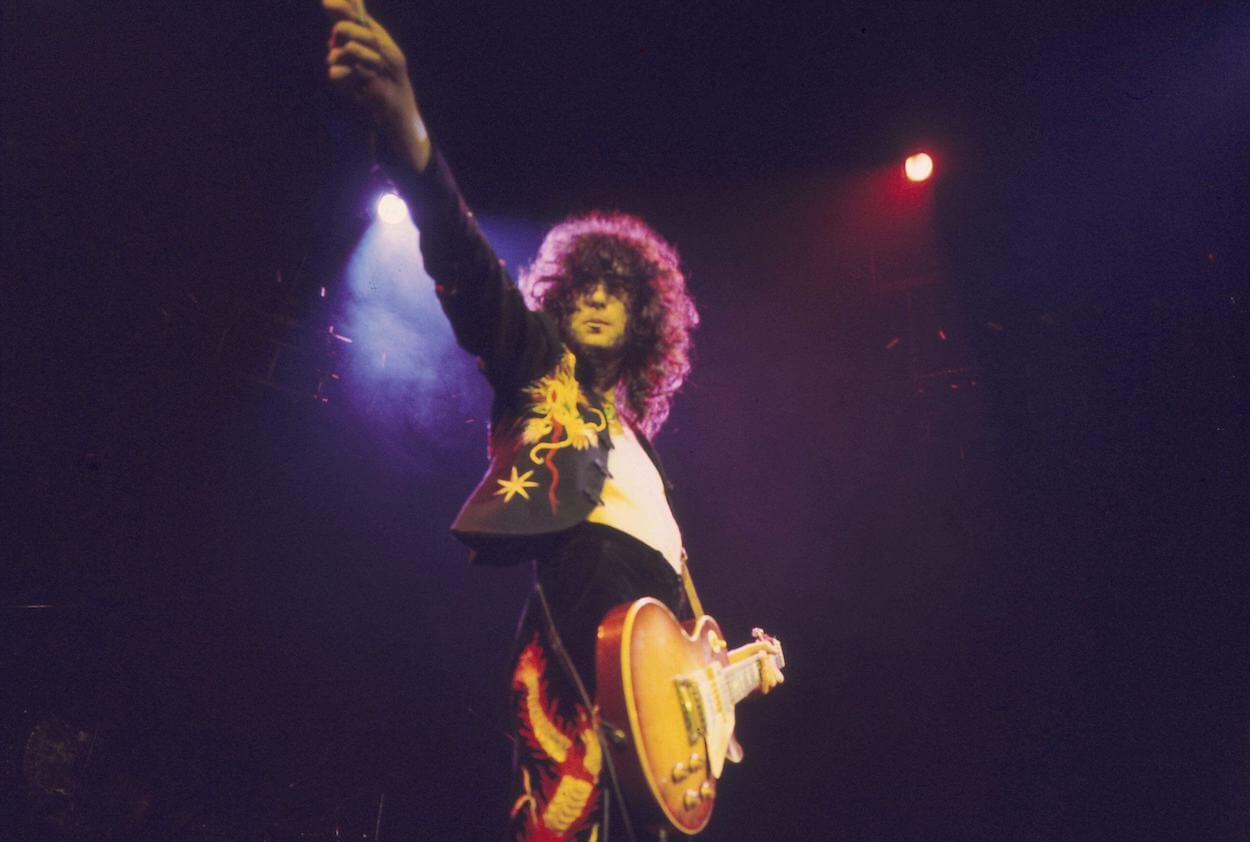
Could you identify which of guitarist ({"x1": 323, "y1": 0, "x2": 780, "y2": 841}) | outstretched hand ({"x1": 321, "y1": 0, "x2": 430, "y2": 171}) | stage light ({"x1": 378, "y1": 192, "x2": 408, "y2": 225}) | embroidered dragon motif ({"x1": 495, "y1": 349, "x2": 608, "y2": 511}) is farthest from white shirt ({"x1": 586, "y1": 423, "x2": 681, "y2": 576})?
stage light ({"x1": 378, "y1": 192, "x2": 408, "y2": 225})

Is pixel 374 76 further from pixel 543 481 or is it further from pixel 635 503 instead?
pixel 635 503

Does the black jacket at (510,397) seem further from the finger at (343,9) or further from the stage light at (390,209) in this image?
the stage light at (390,209)

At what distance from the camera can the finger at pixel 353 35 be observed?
1.39 m

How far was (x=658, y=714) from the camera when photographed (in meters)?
1.61

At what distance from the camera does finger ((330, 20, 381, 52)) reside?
139 cm

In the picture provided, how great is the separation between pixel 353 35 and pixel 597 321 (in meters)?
1.29

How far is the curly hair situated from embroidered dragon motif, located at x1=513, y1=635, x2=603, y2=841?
1.34m

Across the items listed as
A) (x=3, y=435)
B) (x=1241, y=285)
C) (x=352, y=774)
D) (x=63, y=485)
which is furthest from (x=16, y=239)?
(x=1241, y=285)

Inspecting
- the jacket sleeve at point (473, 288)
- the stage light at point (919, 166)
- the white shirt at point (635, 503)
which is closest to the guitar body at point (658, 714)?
the white shirt at point (635, 503)

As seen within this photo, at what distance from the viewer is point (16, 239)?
3.02 m

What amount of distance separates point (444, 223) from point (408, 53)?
3140 mm

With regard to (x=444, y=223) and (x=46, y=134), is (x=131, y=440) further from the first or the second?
(x=444, y=223)

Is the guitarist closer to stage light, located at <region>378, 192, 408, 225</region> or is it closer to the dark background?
the dark background

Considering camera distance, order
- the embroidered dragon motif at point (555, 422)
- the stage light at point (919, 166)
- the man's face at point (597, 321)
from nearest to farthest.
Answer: the embroidered dragon motif at point (555, 422)
the man's face at point (597, 321)
the stage light at point (919, 166)
